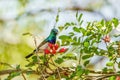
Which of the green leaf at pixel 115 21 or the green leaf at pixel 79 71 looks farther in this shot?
the green leaf at pixel 115 21

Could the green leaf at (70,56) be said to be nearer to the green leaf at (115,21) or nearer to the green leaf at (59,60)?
the green leaf at (59,60)

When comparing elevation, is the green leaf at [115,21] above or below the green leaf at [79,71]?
above

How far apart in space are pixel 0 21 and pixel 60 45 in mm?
5645

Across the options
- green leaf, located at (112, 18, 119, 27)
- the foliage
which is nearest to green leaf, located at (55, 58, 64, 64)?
the foliage

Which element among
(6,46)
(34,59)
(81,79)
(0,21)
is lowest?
(81,79)

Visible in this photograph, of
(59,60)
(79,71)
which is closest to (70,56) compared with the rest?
(59,60)

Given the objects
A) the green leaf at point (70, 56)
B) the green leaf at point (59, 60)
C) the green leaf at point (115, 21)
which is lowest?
the green leaf at point (59, 60)

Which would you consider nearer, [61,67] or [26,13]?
[61,67]

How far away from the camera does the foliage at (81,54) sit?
7.88 ft

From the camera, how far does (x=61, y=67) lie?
2.46m

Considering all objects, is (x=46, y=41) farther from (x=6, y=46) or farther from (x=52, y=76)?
(x=6, y=46)

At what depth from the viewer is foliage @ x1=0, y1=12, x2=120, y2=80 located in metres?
2.40

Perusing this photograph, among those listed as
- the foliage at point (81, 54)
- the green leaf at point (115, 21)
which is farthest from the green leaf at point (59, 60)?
the green leaf at point (115, 21)

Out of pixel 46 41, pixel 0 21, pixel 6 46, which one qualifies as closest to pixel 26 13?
pixel 0 21
